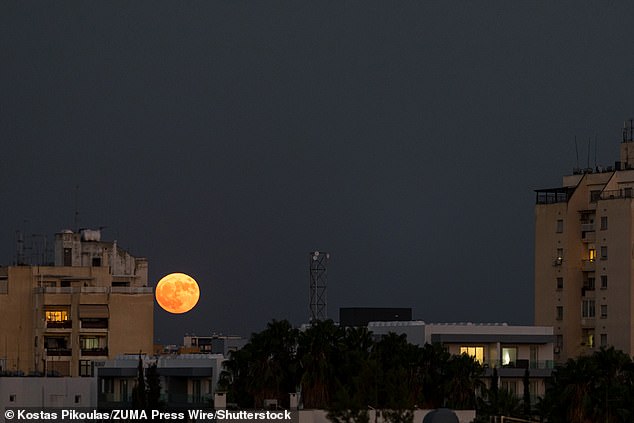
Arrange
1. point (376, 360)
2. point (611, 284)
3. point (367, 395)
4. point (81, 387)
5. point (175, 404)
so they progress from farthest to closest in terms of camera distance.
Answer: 1. point (611, 284)
2. point (81, 387)
3. point (175, 404)
4. point (376, 360)
5. point (367, 395)

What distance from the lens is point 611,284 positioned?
138 m

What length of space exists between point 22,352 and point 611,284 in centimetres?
4875

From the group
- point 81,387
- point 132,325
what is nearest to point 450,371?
point 81,387

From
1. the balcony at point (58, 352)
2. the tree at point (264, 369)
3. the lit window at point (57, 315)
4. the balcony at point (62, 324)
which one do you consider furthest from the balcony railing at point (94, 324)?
the tree at point (264, 369)

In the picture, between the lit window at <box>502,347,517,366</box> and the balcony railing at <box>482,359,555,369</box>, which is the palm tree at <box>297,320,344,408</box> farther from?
the lit window at <box>502,347,517,366</box>

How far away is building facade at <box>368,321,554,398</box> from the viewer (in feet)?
410

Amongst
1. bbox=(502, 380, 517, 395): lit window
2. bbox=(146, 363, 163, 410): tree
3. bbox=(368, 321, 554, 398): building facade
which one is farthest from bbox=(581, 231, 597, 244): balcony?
bbox=(146, 363, 163, 410): tree

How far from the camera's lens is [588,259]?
142m

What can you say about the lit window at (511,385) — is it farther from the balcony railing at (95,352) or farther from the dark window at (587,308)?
the balcony railing at (95,352)

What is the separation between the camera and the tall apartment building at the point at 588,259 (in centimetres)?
13675

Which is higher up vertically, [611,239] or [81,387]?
[611,239]

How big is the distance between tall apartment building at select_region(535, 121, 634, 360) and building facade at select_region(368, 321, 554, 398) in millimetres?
7778

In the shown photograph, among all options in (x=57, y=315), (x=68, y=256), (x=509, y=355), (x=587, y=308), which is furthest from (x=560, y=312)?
(x=68, y=256)

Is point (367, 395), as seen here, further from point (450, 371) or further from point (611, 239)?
point (611, 239)
